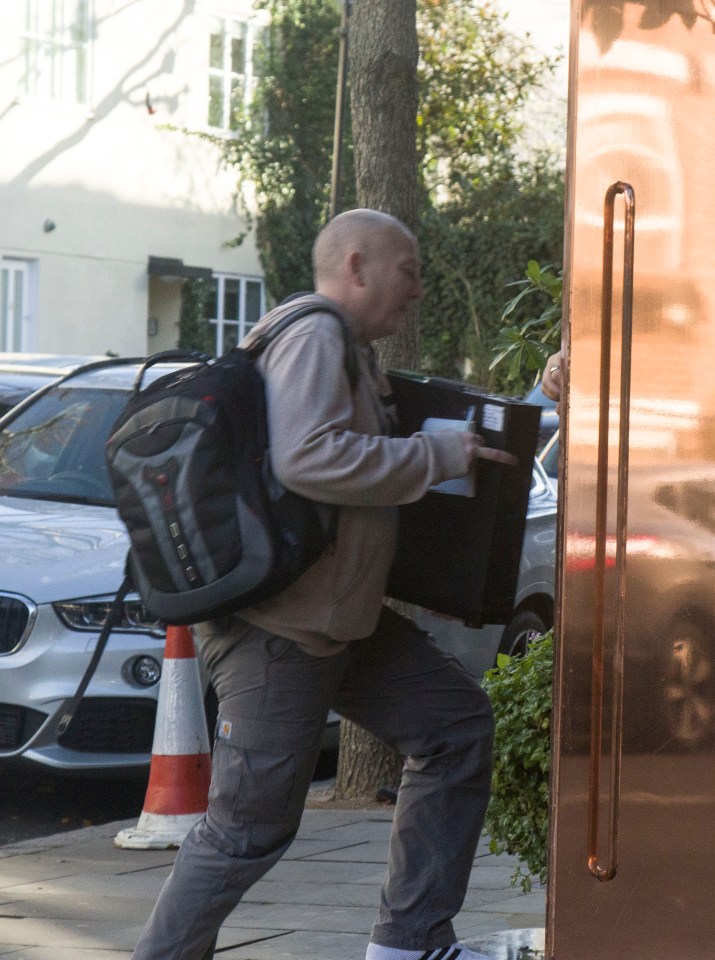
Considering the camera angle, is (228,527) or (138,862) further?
(138,862)

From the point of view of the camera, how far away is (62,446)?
7.54m

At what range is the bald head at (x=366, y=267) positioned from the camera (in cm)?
350

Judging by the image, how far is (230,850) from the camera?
3367 millimetres

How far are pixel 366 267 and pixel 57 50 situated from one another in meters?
18.7

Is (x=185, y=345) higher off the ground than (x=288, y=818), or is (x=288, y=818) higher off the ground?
(x=185, y=345)

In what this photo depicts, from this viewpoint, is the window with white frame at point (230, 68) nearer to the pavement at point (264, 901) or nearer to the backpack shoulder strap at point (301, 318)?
the pavement at point (264, 901)

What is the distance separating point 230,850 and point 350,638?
501 mm

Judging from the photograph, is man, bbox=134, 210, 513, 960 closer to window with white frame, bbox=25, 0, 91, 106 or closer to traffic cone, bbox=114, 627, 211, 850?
traffic cone, bbox=114, 627, 211, 850

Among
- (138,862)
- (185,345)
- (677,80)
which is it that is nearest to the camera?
(677,80)

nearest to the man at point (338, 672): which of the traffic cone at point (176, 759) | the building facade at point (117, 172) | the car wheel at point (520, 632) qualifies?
the traffic cone at point (176, 759)

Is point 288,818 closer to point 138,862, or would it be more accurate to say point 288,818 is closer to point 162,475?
point 162,475

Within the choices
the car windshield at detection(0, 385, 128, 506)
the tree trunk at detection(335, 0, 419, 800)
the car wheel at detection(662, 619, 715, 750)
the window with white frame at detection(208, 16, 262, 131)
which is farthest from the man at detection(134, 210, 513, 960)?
the window with white frame at detection(208, 16, 262, 131)

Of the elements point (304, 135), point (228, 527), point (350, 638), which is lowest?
point (350, 638)

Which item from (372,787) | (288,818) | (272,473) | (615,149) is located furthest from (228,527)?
(372,787)
